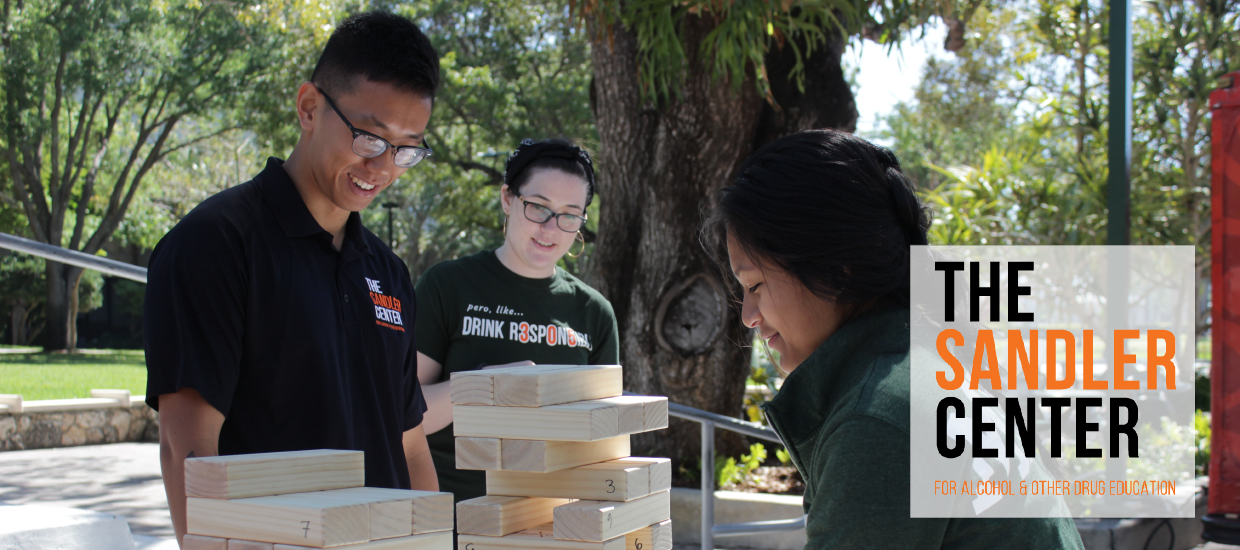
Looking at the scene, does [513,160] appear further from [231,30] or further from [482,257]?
[231,30]

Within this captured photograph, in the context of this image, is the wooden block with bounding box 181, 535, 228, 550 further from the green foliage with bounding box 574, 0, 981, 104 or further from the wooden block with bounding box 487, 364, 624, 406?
the green foliage with bounding box 574, 0, 981, 104

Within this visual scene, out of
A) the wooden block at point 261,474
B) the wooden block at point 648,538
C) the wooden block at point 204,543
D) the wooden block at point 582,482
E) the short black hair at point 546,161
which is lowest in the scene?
the wooden block at point 648,538

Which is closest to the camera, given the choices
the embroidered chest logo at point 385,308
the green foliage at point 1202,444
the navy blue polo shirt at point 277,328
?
the navy blue polo shirt at point 277,328

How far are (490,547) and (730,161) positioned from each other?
5.09m

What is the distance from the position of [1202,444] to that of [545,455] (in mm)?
9098

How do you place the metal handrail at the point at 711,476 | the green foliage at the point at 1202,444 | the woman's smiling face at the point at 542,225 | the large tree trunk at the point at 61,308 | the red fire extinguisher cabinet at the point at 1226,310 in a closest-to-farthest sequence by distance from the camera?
the woman's smiling face at the point at 542,225 < the metal handrail at the point at 711,476 < the red fire extinguisher cabinet at the point at 1226,310 < the green foliage at the point at 1202,444 < the large tree trunk at the point at 61,308

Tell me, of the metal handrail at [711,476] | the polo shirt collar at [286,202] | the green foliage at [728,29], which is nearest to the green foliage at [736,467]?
the metal handrail at [711,476]

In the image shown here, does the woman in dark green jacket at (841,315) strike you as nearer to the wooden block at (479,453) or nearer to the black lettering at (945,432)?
the black lettering at (945,432)

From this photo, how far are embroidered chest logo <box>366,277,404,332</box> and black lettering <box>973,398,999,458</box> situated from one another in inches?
52.7

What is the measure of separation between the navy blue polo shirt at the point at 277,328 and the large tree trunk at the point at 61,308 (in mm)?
11637

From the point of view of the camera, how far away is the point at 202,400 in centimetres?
175

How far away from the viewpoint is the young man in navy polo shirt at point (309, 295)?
5.80 feet

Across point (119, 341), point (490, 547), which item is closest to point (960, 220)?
point (490, 547)

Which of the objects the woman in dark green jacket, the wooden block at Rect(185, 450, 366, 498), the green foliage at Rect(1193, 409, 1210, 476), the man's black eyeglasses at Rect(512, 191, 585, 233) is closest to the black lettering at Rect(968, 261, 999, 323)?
the woman in dark green jacket
